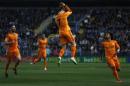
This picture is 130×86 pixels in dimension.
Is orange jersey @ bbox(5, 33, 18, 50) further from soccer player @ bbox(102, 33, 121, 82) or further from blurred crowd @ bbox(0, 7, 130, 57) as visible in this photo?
blurred crowd @ bbox(0, 7, 130, 57)

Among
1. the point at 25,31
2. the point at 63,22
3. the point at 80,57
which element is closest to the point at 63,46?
the point at 63,22

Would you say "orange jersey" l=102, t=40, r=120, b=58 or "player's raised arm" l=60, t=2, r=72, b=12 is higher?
"player's raised arm" l=60, t=2, r=72, b=12

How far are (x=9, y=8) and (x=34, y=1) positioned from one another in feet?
11.2

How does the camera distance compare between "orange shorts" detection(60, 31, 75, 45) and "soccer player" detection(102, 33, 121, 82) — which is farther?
"orange shorts" detection(60, 31, 75, 45)

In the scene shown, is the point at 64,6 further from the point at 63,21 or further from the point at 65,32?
the point at 65,32

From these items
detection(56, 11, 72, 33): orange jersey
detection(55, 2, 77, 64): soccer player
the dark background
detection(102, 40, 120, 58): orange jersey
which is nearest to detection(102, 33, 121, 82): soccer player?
detection(102, 40, 120, 58): orange jersey

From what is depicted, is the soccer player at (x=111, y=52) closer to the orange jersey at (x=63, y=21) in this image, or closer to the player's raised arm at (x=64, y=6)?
the orange jersey at (x=63, y=21)

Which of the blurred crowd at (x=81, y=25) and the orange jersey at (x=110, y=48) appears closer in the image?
the orange jersey at (x=110, y=48)

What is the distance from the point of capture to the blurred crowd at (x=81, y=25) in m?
54.0

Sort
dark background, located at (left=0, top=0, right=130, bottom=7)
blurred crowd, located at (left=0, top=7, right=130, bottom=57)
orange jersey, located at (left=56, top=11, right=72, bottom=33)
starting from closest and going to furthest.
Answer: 1. orange jersey, located at (left=56, top=11, right=72, bottom=33)
2. blurred crowd, located at (left=0, top=7, right=130, bottom=57)
3. dark background, located at (left=0, top=0, right=130, bottom=7)

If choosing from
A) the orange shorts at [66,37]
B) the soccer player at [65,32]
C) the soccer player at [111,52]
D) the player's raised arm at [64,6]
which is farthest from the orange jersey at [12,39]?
the soccer player at [111,52]

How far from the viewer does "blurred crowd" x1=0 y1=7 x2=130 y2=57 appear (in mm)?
53969

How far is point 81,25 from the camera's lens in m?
60.5

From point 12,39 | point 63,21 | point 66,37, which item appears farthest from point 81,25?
point 66,37
